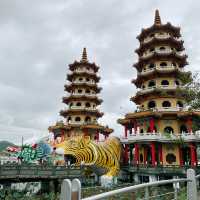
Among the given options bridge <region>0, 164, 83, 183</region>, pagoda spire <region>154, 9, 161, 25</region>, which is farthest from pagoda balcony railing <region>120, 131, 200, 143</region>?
pagoda spire <region>154, 9, 161, 25</region>

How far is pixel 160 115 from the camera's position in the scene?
1193 inches

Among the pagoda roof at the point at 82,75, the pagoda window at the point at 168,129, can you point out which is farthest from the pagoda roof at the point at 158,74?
the pagoda roof at the point at 82,75

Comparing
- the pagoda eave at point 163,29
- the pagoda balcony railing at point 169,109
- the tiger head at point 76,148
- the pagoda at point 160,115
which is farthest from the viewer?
the pagoda eave at point 163,29

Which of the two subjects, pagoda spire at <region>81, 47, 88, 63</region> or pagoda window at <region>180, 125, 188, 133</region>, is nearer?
pagoda window at <region>180, 125, 188, 133</region>

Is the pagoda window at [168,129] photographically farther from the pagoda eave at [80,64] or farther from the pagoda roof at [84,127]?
the pagoda eave at [80,64]

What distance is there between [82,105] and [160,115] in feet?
52.4

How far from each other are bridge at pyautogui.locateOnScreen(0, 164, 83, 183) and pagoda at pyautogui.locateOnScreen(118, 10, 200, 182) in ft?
26.3

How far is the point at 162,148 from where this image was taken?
3069 centimetres

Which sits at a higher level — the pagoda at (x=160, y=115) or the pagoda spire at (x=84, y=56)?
the pagoda spire at (x=84, y=56)

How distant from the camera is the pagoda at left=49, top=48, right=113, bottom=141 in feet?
135

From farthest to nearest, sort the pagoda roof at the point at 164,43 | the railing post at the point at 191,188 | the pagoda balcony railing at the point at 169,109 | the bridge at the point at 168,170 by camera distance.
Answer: the pagoda roof at the point at 164,43
the pagoda balcony railing at the point at 169,109
the bridge at the point at 168,170
the railing post at the point at 191,188

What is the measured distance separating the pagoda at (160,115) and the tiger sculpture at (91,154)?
2516 mm

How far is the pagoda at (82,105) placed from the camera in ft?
135

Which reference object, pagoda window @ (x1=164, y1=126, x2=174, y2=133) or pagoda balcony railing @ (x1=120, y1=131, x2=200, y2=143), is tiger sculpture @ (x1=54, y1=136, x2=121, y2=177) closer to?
pagoda balcony railing @ (x1=120, y1=131, x2=200, y2=143)
